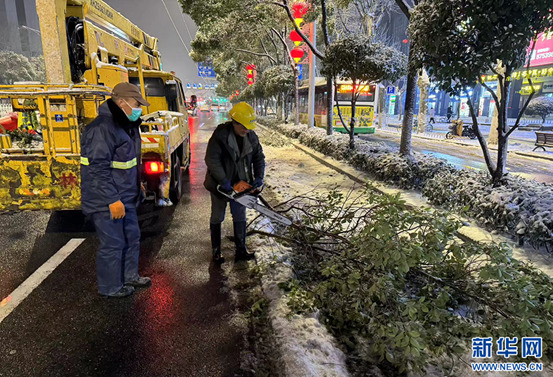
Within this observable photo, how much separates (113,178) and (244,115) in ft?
4.76

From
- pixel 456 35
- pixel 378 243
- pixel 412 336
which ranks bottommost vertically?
pixel 412 336

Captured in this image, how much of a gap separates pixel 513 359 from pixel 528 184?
3.98 meters

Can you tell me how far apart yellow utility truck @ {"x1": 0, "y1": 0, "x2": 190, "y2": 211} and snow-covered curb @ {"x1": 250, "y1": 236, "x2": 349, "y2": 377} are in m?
2.80

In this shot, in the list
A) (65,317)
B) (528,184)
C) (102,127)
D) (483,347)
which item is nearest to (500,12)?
(528,184)

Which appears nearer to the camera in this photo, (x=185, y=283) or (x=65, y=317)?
(x=65, y=317)

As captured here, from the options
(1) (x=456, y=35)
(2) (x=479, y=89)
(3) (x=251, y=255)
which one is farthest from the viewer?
(2) (x=479, y=89)

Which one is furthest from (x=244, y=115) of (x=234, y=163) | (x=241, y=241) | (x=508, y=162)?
(x=508, y=162)

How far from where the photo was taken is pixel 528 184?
5.61m

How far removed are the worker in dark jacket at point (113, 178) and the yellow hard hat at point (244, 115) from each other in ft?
3.05

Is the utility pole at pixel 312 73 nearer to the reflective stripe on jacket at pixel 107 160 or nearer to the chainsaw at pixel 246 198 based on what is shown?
the chainsaw at pixel 246 198

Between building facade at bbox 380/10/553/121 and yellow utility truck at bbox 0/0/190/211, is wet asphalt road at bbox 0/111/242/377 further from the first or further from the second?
building facade at bbox 380/10/553/121

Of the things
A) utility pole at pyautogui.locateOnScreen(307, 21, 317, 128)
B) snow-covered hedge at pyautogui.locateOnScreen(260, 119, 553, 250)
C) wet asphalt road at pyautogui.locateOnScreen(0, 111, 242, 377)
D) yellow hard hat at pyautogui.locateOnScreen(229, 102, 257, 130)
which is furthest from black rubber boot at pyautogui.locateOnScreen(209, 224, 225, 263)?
utility pole at pyautogui.locateOnScreen(307, 21, 317, 128)

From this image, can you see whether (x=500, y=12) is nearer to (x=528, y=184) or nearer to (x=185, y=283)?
(x=528, y=184)

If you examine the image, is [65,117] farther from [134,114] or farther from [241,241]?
[241,241]
